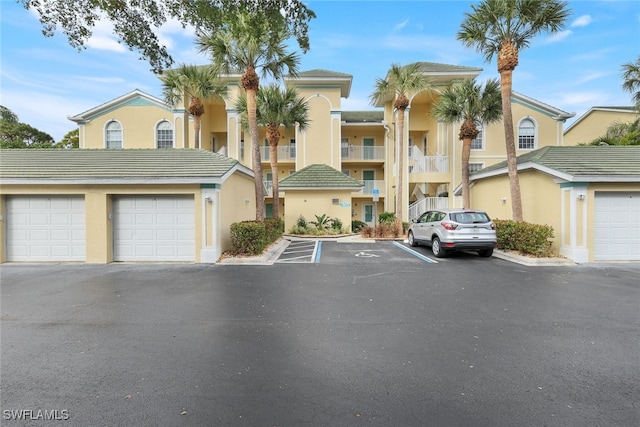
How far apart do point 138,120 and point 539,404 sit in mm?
25180

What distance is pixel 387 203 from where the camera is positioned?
76.6 feet

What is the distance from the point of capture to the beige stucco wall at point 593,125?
26642 mm

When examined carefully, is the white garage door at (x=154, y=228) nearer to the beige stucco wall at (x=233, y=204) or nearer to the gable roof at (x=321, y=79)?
the beige stucco wall at (x=233, y=204)

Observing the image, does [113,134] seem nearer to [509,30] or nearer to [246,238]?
[246,238]

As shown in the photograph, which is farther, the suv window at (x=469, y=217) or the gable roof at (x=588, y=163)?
the suv window at (x=469, y=217)

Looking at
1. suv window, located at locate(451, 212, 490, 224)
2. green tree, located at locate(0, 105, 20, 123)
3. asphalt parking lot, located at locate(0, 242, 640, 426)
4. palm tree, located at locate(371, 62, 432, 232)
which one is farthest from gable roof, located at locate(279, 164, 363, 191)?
green tree, located at locate(0, 105, 20, 123)

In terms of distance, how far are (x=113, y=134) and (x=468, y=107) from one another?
22790mm

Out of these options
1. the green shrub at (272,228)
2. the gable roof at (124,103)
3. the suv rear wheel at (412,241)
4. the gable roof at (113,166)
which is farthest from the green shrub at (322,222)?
the gable roof at (124,103)

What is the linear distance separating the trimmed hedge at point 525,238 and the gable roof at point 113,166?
34.0ft

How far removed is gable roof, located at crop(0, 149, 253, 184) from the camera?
10156 mm

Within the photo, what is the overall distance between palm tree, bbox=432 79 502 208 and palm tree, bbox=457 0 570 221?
3.24 meters

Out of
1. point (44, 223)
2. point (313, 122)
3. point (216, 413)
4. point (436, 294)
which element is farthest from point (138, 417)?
point (313, 122)

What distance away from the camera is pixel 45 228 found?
34.6 ft

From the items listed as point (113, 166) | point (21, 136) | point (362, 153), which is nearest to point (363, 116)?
point (362, 153)
